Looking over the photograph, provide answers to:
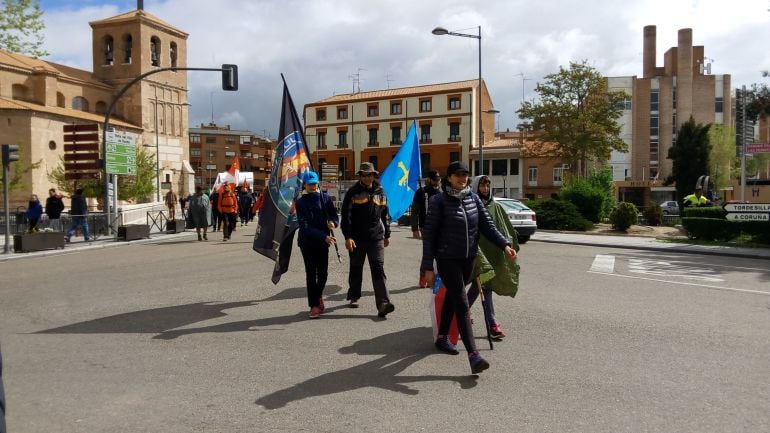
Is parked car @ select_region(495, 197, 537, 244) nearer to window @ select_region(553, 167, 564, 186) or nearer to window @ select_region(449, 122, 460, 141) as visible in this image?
window @ select_region(553, 167, 564, 186)

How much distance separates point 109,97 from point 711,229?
55665 mm

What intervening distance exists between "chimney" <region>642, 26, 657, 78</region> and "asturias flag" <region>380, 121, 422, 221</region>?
6823 centimetres

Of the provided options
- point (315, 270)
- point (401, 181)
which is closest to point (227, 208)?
point (401, 181)

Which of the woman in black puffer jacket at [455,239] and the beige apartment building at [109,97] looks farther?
the beige apartment building at [109,97]

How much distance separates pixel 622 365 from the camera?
5012 mm

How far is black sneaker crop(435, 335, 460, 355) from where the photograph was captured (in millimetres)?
5447

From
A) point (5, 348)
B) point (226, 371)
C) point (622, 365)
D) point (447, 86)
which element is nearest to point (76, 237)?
point (5, 348)

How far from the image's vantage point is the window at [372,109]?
2832 inches

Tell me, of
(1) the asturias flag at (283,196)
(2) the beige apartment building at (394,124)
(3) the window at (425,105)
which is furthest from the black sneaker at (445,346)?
(3) the window at (425,105)

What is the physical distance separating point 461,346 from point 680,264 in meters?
9.12

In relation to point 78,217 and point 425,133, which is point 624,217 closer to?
point 78,217

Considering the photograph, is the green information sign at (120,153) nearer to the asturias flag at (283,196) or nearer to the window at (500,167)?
the asturias flag at (283,196)

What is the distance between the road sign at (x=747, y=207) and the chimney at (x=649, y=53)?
58.1 metres

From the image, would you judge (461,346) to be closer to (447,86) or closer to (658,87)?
(447,86)
